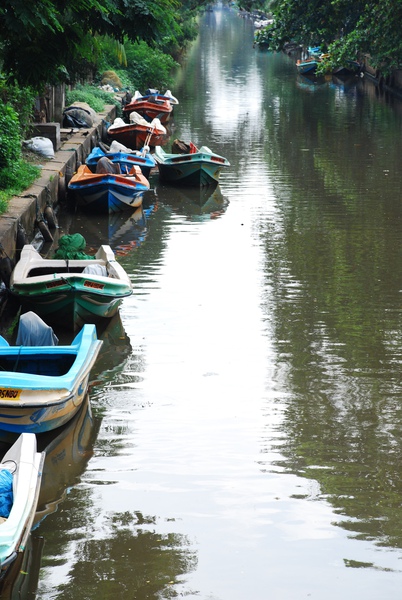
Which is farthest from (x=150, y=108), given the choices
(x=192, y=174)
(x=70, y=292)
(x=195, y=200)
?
(x=70, y=292)

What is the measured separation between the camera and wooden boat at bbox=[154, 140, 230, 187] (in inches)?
823

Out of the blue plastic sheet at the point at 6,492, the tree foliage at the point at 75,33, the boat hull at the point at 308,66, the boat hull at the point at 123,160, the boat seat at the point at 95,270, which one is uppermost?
the tree foliage at the point at 75,33

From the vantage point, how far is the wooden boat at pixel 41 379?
298 inches

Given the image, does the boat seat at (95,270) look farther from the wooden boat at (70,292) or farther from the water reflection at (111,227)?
the water reflection at (111,227)

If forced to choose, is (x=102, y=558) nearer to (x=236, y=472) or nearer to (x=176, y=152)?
(x=236, y=472)

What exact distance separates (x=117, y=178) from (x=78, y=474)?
11.0 m

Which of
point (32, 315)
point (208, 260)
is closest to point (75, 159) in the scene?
point (208, 260)

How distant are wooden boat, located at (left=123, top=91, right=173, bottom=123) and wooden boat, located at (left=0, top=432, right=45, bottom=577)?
25274 mm

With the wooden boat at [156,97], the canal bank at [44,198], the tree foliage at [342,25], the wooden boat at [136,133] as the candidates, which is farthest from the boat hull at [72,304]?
the tree foliage at [342,25]

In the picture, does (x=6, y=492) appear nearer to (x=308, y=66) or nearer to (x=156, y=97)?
(x=156, y=97)

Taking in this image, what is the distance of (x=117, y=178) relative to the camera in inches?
711

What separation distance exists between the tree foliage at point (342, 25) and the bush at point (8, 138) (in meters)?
18.9

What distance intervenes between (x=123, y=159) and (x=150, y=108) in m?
11.6

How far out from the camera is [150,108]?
103ft
